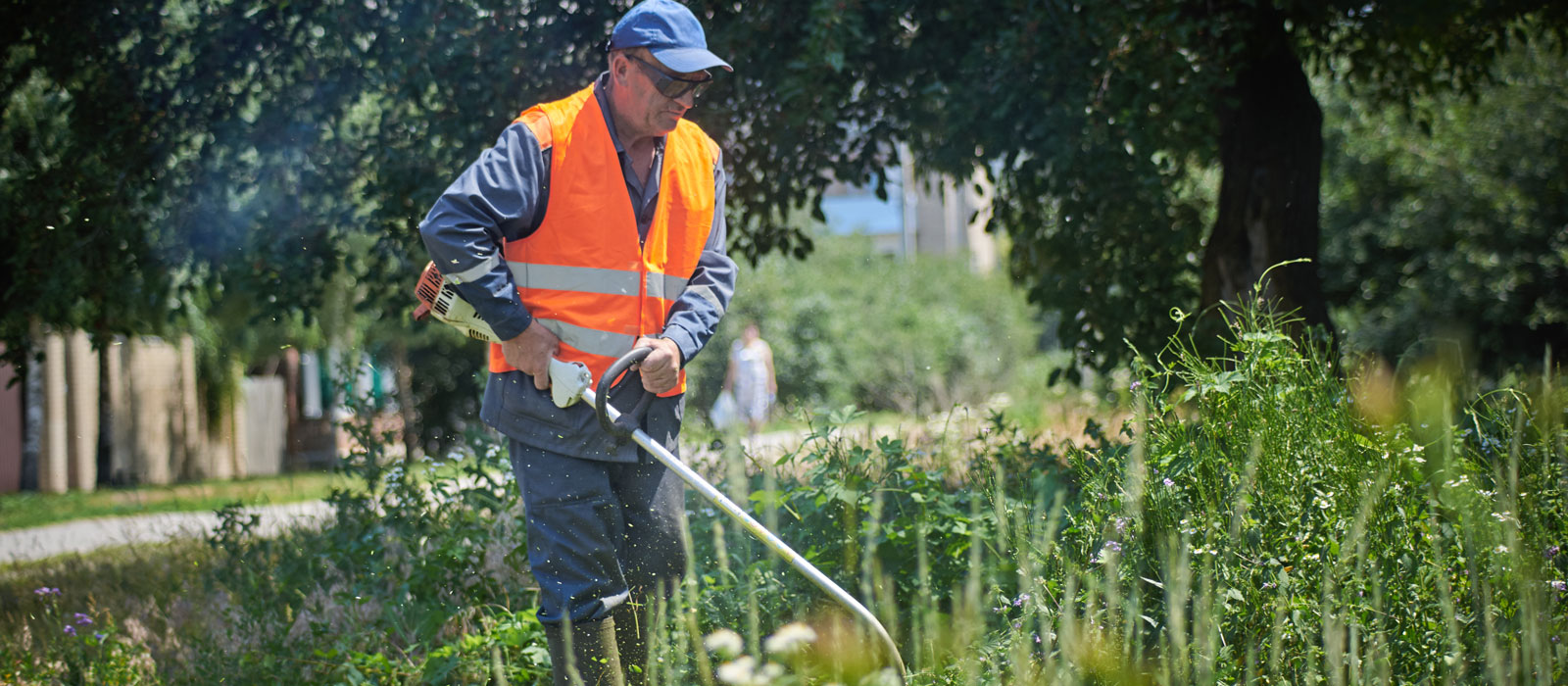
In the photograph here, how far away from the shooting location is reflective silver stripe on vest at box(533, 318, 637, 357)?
301 cm

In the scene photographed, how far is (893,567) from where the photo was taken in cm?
346

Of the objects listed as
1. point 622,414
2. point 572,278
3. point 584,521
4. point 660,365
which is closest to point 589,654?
point 584,521

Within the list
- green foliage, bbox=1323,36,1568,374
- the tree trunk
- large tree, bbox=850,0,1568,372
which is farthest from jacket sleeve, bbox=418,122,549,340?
green foliage, bbox=1323,36,1568,374

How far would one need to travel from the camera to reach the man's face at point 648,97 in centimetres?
299

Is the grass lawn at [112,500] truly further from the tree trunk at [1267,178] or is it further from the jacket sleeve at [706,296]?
the tree trunk at [1267,178]

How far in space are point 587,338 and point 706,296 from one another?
393 mm

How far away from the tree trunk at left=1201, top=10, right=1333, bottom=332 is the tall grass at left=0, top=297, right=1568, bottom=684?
4.60ft

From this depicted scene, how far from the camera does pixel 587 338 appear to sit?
3.01m

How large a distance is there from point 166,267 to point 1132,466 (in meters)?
4.68

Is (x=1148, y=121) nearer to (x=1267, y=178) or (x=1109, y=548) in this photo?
(x=1267, y=178)

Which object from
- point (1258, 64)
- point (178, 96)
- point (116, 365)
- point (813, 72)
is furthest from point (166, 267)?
point (116, 365)

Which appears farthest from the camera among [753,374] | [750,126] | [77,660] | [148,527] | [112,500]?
[753,374]

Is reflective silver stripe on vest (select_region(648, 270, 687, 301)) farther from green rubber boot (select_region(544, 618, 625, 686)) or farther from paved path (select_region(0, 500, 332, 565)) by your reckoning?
paved path (select_region(0, 500, 332, 565))

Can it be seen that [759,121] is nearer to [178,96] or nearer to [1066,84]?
[1066,84]
